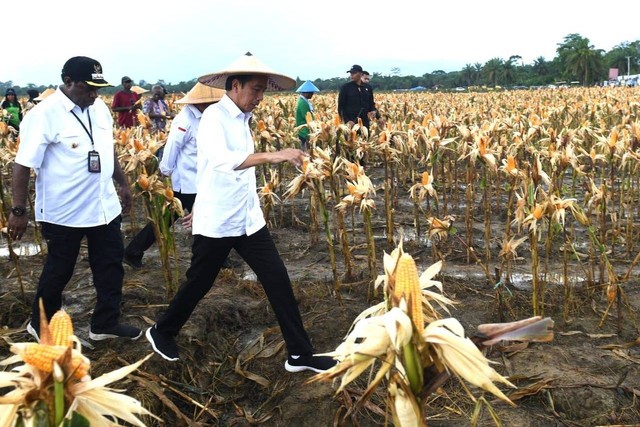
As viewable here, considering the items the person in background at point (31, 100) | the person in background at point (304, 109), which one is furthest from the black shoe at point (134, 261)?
the person in background at point (31, 100)

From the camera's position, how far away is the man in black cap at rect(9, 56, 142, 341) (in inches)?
137

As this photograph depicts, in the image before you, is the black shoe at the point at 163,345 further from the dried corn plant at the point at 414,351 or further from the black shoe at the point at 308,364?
the dried corn plant at the point at 414,351

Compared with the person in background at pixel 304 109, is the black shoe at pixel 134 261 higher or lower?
lower

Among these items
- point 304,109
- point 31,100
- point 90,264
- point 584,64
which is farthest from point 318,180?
point 584,64

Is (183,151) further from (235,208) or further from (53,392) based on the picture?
(53,392)

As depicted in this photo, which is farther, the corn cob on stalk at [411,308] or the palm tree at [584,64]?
the palm tree at [584,64]

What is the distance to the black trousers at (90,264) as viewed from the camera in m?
3.67

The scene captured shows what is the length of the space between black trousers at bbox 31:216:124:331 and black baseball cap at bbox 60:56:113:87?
90 cm

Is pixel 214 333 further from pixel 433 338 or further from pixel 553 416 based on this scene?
pixel 433 338

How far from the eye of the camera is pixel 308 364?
140 inches

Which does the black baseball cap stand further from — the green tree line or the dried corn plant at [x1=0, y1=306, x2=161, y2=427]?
the green tree line

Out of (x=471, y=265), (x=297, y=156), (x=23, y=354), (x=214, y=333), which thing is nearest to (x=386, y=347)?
(x=23, y=354)

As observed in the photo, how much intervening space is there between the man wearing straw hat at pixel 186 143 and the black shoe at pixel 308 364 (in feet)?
6.91

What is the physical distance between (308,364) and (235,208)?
1.04 metres
